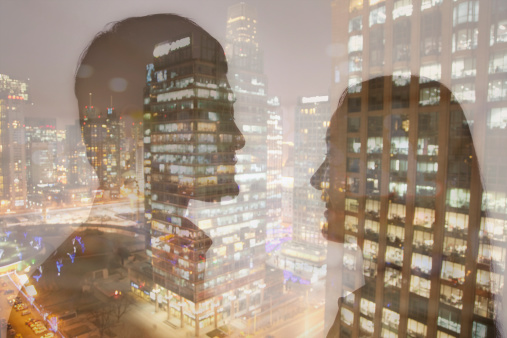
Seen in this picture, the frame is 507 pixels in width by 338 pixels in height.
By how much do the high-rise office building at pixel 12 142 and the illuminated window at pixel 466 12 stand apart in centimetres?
445

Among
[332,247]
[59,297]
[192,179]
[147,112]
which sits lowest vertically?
[59,297]

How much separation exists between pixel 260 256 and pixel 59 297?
4667 millimetres

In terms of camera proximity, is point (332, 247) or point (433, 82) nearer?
point (433, 82)

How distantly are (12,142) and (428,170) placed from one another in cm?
656

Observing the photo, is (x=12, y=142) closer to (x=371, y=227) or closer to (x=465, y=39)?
(x=371, y=227)

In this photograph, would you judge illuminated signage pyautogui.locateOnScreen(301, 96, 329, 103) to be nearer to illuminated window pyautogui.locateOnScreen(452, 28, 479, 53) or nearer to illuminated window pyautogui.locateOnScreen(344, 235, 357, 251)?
illuminated window pyautogui.locateOnScreen(452, 28, 479, 53)

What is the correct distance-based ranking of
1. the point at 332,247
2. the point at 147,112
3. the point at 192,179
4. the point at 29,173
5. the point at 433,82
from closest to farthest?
the point at 433,82
the point at 332,247
the point at 192,179
the point at 29,173
the point at 147,112

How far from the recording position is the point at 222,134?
587 cm

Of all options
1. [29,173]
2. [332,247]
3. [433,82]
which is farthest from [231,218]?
[433,82]

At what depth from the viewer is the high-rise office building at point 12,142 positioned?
412 centimetres

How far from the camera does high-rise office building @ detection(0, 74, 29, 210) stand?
4.12m

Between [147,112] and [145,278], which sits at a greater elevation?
[147,112]

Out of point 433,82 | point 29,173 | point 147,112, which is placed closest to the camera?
point 433,82

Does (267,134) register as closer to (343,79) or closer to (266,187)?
(266,187)
